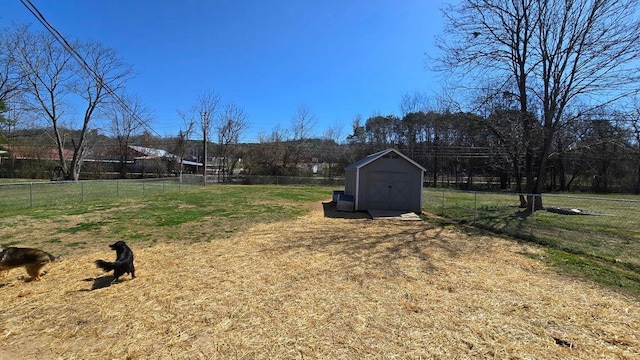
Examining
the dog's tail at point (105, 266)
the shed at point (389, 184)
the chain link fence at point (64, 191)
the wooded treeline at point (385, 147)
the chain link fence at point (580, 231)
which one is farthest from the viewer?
the wooded treeline at point (385, 147)

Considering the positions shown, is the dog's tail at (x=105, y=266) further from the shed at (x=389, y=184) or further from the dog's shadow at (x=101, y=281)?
the shed at (x=389, y=184)

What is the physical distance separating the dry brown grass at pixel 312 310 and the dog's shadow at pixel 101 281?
45 millimetres

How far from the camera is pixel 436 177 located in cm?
4462

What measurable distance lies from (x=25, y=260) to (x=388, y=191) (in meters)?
12.9

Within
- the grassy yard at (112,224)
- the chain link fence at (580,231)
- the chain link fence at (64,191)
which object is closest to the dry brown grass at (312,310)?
the grassy yard at (112,224)

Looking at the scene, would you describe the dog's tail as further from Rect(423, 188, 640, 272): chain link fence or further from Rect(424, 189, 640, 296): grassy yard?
Rect(423, 188, 640, 272): chain link fence

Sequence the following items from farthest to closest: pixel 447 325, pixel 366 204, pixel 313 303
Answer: pixel 366 204 → pixel 313 303 → pixel 447 325

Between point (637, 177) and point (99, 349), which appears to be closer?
point (99, 349)

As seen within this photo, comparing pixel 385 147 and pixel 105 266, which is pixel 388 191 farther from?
pixel 385 147

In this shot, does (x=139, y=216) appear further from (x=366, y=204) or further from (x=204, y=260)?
(x=366, y=204)

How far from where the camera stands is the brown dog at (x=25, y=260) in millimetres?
4596

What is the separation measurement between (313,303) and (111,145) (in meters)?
52.1

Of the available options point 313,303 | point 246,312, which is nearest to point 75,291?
point 246,312

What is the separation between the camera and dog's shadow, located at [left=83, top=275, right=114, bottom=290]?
15.4ft
